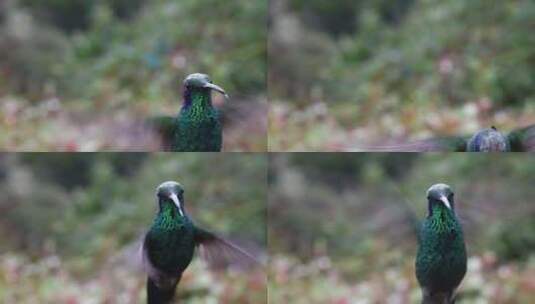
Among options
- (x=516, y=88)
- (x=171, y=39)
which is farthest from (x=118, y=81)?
(x=516, y=88)

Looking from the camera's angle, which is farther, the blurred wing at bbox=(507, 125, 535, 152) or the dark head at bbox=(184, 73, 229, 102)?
the blurred wing at bbox=(507, 125, 535, 152)

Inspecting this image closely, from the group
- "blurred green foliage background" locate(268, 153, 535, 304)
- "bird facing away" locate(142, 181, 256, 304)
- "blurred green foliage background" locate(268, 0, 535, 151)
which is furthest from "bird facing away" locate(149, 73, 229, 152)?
"blurred green foliage background" locate(268, 153, 535, 304)

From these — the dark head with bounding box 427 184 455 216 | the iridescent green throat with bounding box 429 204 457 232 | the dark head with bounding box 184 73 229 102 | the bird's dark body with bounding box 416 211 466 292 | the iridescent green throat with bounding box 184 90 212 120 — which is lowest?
the bird's dark body with bounding box 416 211 466 292

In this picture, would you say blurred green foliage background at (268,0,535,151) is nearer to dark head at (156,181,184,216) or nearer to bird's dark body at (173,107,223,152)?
bird's dark body at (173,107,223,152)

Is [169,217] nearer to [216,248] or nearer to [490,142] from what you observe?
[216,248]

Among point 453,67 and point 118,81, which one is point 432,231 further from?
point 453,67

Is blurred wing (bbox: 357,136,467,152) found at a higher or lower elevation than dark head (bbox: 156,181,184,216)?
higher

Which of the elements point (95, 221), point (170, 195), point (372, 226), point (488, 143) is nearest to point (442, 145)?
point (488, 143)
